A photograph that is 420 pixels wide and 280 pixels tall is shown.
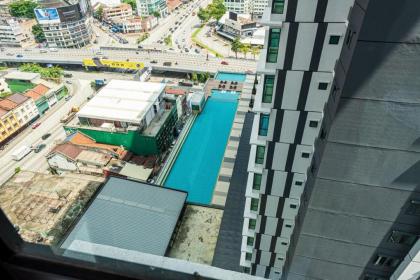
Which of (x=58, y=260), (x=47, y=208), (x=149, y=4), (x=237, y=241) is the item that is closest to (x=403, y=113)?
(x=58, y=260)

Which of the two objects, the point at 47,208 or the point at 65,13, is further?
the point at 65,13

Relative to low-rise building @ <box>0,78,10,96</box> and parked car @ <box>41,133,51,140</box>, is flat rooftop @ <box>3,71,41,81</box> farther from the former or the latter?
parked car @ <box>41,133,51,140</box>

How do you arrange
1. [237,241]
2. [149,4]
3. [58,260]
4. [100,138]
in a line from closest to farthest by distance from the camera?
[58,260], [237,241], [100,138], [149,4]

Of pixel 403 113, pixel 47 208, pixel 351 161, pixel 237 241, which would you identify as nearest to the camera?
pixel 403 113

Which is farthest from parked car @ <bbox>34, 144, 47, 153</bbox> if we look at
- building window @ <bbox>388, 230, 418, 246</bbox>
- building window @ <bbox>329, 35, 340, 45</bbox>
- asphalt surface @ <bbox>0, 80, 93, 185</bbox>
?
building window @ <bbox>388, 230, 418, 246</bbox>

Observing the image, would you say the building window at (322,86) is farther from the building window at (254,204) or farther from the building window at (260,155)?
the building window at (254,204)

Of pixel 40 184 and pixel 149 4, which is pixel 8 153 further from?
pixel 149 4

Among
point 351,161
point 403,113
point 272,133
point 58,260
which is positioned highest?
point 58,260
